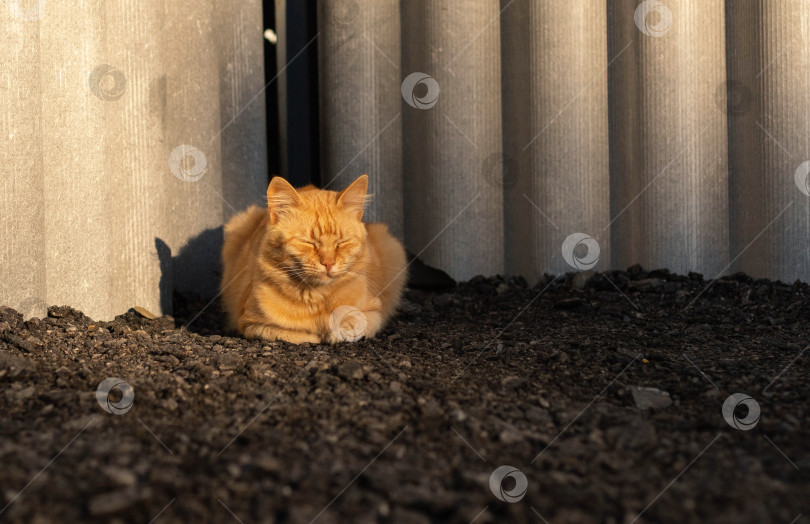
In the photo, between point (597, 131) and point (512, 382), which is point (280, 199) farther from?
point (597, 131)

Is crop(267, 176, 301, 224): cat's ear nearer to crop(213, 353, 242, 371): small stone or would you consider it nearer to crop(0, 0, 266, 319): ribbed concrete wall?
crop(213, 353, 242, 371): small stone

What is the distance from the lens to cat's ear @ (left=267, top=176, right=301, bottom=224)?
2764mm

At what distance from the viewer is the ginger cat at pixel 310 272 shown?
9.02 ft

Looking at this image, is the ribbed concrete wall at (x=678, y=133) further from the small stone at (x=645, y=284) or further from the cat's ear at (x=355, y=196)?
the cat's ear at (x=355, y=196)

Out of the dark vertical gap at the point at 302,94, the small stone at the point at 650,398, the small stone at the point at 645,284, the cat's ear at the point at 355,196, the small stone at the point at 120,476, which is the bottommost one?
the small stone at the point at 645,284

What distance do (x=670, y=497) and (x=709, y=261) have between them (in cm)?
314

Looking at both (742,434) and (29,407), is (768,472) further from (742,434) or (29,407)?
(29,407)

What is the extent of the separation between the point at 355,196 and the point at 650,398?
5.15 feet

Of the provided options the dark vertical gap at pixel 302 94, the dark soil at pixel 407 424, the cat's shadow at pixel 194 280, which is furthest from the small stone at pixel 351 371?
the dark vertical gap at pixel 302 94

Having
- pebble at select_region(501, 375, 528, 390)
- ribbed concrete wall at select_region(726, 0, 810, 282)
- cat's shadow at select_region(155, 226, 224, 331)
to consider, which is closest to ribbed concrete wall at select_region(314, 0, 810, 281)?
ribbed concrete wall at select_region(726, 0, 810, 282)

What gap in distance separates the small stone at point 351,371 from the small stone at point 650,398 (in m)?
0.92

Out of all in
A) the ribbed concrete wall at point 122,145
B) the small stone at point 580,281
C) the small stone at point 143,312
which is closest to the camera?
the ribbed concrete wall at point 122,145

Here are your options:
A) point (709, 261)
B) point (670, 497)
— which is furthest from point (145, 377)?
point (709, 261)

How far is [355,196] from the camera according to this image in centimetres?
296
